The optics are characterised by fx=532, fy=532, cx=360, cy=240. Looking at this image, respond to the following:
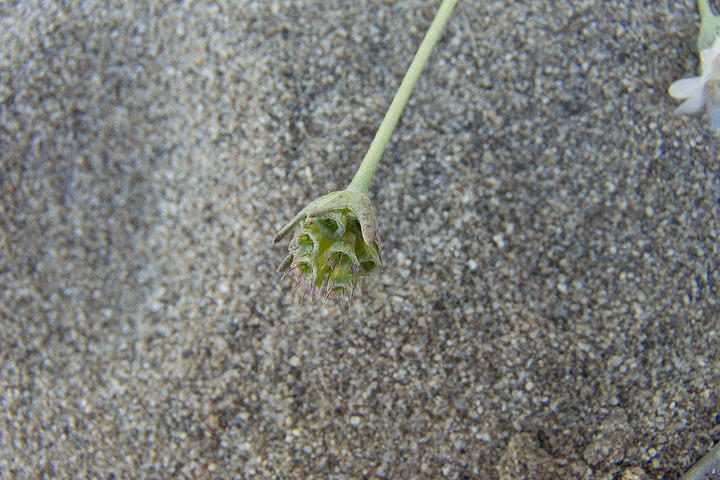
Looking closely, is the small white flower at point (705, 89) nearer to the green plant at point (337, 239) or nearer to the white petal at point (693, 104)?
the white petal at point (693, 104)

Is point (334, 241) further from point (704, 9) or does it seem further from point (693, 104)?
point (704, 9)

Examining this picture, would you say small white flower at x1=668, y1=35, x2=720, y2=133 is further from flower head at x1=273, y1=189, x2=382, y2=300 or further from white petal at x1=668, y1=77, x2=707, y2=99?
flower head at x1=273, y1=189, x2=382, y2=300

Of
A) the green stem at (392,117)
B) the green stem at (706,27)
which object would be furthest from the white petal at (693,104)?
the green stem at (392,117)

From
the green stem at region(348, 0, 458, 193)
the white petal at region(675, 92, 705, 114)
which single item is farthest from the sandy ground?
the green stem at region(348, 0, 458, 193)

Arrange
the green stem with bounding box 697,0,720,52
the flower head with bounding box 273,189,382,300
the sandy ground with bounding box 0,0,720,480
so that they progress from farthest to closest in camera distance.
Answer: the green stem with bounding box 697,0,720,52
the sandy ground with bounding box 0,0,720,480
the flower head with bounding box 273,189,382,300

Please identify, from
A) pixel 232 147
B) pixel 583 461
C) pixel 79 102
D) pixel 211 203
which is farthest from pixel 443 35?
pixel 583 461

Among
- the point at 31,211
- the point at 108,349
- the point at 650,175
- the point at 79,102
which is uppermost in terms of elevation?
the point at 79,102

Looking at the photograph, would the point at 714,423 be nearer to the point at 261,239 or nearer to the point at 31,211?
the point at 261,239

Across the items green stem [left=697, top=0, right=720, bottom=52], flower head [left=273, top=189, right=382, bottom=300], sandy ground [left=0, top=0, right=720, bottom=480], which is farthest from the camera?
green stem [left=697, top=0, right=720, bottom=52]
